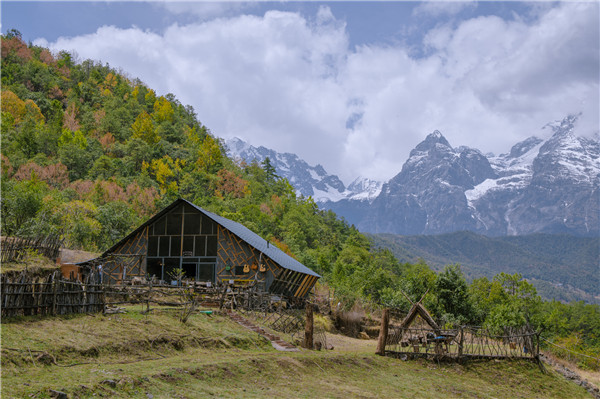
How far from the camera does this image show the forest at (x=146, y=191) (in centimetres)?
4400

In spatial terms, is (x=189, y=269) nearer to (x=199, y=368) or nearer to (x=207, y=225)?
(x=207, y=225)

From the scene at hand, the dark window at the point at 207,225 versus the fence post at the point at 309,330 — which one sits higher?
the dark window at the point at 207,225

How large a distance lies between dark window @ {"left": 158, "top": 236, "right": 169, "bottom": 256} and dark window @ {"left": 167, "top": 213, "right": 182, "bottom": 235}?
554 millimetres

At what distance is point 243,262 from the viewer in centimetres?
3397

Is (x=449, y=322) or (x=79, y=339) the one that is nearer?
(x=79, y=339)

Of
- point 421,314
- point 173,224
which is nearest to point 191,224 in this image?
point 173,224

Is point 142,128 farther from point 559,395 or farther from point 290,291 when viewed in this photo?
point 559,395

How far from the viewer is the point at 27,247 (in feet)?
85.0

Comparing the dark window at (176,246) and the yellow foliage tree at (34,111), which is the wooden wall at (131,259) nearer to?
the dark window at (176,246)

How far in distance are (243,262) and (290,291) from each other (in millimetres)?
4190

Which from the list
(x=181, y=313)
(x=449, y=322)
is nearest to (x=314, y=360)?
(x=181, y=313)

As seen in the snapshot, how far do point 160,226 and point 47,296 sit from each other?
1984cm

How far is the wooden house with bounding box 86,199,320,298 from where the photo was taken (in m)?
34.2

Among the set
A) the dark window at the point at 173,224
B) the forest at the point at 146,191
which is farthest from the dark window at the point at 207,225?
the forest at the point at 146,191
